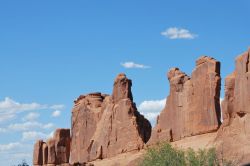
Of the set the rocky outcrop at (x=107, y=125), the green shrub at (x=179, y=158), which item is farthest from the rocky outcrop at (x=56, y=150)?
the green shrub at (x=179, y=158)

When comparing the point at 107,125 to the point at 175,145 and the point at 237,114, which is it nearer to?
the point at 175,145

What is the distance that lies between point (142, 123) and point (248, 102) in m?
27.2

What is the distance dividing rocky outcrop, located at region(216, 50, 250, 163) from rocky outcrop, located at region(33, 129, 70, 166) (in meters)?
42.4

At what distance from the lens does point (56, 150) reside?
112m

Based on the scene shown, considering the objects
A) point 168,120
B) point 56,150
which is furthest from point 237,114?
point 56,150

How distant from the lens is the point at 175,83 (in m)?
83.8

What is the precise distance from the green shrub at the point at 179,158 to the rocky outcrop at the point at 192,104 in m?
8.29

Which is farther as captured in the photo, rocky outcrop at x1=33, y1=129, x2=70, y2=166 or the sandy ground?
rocky outcrop at x1=33, y1=129, x2=70, y2=166

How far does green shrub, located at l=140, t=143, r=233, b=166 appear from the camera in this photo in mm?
63188

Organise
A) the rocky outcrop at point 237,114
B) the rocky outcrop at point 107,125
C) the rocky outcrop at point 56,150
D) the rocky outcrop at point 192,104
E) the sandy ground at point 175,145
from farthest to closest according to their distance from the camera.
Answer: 1. the rocky outcrop at point 56,150
2. the rocky outcrop at point 107,125
3. the rocky outcrop at point 192,104
4. the sandy ground at point 175,145
5. the rocky outcrop at point 237,114

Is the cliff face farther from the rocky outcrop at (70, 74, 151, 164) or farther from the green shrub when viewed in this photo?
the green shrub

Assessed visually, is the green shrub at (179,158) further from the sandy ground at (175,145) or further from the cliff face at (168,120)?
the sandy ground at (175,145)

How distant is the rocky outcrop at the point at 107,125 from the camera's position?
90.6 m

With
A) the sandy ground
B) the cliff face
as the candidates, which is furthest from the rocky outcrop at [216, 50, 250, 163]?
the sandy ground
